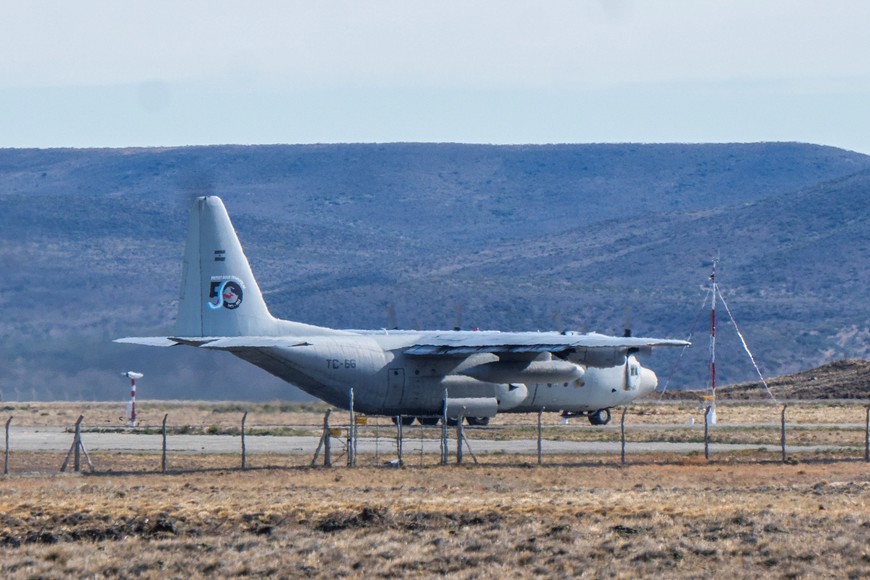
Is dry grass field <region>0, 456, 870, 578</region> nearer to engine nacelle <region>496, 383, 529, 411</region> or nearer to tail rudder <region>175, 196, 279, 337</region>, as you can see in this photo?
tail rudder <region>175, 196, 279, 337</region>

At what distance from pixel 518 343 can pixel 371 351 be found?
4606mm

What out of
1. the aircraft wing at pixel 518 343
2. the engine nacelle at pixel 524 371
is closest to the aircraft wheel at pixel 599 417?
the aircraft wing at pixel 518 343

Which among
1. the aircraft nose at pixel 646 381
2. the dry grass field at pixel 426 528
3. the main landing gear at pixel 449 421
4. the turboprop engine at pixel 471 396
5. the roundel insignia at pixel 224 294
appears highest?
the roundel insignia at pixel 224 294

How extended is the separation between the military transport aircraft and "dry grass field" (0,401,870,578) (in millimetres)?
7660

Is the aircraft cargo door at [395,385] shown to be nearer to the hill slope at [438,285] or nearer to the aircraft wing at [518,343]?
the aircraft wing at [518,343]

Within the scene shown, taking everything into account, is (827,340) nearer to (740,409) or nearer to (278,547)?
(740,409)

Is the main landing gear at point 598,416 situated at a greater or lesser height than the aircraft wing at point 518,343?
lesser

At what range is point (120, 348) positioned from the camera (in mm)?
62688

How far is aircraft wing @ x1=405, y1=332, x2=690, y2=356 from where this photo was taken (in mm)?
44906

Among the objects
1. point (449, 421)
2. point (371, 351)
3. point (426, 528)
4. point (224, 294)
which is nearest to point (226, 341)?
point (224, 294)

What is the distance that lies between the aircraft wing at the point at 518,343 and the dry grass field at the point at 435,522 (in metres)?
7.69

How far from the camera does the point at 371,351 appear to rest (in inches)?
1831

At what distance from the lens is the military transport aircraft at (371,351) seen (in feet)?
146

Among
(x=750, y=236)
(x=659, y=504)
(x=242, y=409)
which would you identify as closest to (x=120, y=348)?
(x=242, y=409)
